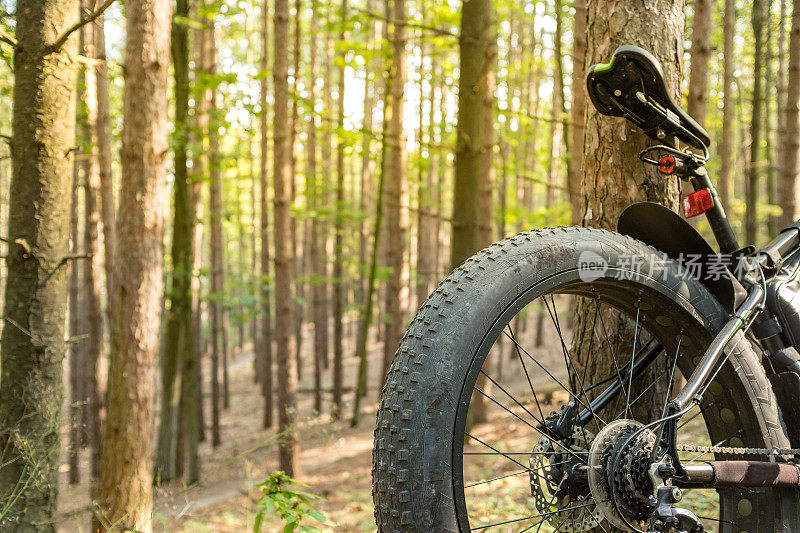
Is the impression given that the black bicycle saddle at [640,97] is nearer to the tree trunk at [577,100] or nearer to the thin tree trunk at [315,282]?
the tree trunk at [577,100]

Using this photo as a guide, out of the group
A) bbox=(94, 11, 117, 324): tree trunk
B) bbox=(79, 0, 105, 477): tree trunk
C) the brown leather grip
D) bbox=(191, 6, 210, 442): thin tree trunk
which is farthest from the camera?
bbox=(79, 0, 105, 477): tree trunk

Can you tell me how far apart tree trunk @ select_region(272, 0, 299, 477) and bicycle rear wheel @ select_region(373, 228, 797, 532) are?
27.0ft

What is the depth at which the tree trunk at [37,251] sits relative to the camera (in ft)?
14.3

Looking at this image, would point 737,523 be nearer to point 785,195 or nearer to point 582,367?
point 582,367

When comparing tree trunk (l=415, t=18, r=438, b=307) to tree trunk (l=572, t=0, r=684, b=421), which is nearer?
tree trunk (l=572, t=0, r=684, b=421)

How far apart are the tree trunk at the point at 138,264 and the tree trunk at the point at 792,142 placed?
26.8 ft

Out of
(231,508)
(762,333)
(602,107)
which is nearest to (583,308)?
(762,333)

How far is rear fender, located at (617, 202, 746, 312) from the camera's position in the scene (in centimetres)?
217

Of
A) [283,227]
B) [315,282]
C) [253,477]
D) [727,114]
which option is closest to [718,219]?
[283,227]

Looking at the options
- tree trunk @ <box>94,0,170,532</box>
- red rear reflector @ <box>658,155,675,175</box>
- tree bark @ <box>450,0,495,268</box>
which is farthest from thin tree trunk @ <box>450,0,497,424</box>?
red rear reflector @ <box>658,155,675,175</box>

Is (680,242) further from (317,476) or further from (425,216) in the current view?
(425,216)

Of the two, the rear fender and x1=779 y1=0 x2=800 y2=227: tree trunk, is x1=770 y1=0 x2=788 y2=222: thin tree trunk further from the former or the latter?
the rear fender

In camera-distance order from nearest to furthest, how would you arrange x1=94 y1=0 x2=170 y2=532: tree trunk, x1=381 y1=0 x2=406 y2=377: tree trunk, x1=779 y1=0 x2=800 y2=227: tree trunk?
x1=94 y1=0 x2=170 y2=532: tree trunk < x1=779 y1=0 x2=800 y2=227: tree trunk < x1=381 y1=0 x2=406 y2=377: tree trunk

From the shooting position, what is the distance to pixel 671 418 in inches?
67.6
